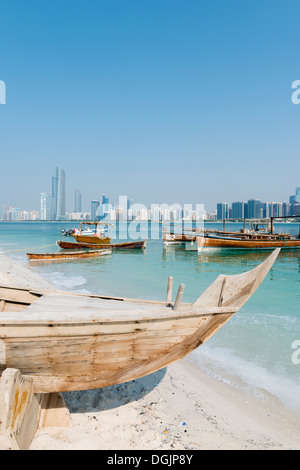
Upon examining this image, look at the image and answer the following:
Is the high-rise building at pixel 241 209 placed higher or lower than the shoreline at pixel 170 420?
higher

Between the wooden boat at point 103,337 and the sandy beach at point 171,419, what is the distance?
629mm

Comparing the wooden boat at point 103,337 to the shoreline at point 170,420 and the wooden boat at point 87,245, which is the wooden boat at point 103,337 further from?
the wooden boat at point 87,245

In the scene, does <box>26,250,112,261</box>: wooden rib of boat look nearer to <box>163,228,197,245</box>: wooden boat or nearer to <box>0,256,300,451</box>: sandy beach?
<box>163,228,197,245</box>: wooden boat

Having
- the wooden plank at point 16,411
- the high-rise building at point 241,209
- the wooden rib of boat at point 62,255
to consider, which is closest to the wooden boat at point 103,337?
the wooden plank at point 16,411

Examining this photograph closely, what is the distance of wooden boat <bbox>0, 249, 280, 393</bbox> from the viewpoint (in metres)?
2.94

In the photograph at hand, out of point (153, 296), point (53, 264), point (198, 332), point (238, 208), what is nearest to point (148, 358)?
point (198, 332)

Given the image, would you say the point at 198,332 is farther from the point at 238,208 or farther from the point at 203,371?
the point at 238,208

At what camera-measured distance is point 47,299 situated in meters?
4.24

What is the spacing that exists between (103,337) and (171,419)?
76.9 inches

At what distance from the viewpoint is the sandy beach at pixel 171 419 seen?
332cm

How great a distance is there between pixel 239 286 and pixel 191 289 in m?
11.5

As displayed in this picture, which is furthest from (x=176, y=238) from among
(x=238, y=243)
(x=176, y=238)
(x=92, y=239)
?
(x=92, y=239)

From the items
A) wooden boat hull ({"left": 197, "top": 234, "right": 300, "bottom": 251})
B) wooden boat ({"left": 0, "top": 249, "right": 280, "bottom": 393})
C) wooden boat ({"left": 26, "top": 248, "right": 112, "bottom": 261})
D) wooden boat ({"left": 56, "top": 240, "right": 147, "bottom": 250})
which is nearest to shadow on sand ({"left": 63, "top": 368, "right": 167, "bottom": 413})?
wooden boat ({"left": 0, "top": 249, "right": 280, "bottom": 393})

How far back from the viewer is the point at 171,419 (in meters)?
3.96
